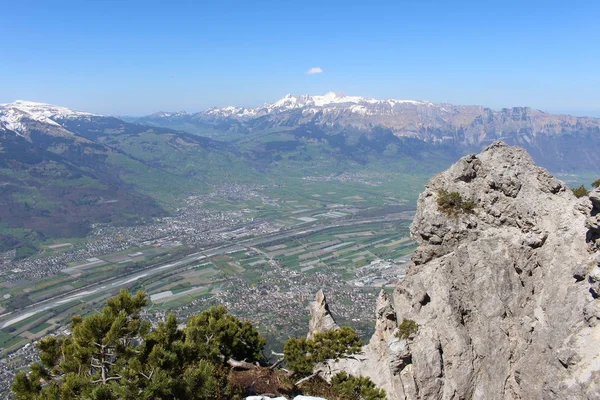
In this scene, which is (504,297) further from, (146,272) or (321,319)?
(146,272)

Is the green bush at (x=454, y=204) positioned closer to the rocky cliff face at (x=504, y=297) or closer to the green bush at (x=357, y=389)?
the rocky cliff face at (x=504, y=297)

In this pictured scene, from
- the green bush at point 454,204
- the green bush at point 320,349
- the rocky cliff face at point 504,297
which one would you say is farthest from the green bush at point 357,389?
the green bush at point 454,204

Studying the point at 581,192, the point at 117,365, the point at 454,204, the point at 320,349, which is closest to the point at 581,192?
the point at 581,192

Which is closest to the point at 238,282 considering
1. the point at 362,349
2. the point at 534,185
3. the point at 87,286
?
the point at 87,286

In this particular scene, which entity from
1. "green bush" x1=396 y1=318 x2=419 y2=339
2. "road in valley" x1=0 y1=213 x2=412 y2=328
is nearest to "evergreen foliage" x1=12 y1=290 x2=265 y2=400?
"green bush" x1=396 y1=318 x2=419 y2=339

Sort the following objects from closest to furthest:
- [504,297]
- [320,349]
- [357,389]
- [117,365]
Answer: [117,365] → [504,297] → [357,389] → [320,349]

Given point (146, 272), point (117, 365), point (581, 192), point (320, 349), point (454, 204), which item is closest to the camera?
point (117, 365)
